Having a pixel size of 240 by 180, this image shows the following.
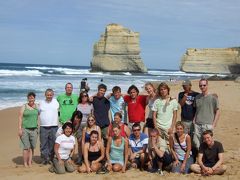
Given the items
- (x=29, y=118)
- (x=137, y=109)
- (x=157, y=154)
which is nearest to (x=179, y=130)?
(x=157, y=154)

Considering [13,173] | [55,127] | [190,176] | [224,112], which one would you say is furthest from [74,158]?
[224,112]

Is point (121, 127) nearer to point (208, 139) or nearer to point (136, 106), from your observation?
point (136, 106)

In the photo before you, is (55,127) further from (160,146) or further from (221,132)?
(221,132)

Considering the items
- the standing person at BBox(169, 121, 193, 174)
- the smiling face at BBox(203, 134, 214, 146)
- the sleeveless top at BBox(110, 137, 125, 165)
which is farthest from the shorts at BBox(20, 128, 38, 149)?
the smiling face at BBox(203, 134, 214, 146)

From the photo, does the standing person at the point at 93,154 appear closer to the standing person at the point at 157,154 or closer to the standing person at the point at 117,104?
the standing person at the point at 117,104

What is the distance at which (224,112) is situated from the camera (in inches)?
558

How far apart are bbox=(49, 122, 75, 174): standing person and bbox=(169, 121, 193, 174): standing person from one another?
71.0 inches

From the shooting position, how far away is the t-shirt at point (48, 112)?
24.1 ft

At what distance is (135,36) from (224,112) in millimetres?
73822

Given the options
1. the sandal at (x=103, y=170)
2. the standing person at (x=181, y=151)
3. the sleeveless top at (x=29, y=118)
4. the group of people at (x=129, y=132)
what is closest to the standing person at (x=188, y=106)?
the group of people at (x=129, y=132)

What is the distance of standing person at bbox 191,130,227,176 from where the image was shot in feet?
21.2

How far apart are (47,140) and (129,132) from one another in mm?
1628

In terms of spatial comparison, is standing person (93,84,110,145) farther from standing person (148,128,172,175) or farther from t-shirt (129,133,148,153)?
standing person (148,128,172,175)

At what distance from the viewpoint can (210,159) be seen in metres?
6.55
